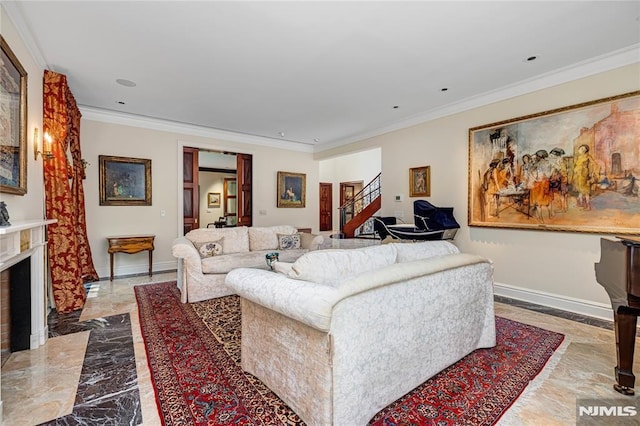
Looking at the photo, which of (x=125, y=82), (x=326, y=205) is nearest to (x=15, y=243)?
(x=125, y=82)

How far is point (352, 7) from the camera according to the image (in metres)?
2.38

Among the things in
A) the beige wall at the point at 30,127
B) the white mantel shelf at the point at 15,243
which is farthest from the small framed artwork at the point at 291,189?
the white mantel shelf at the point at 15,243

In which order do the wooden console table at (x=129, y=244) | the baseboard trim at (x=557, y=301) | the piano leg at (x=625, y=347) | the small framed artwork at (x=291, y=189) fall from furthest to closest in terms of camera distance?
the small framed artwork at (x=291, y=189) < the wooden console table at (x=129, y=244) < the baseboard trim at (x=557, y=301) < the piano leg at (x=625, y=347)

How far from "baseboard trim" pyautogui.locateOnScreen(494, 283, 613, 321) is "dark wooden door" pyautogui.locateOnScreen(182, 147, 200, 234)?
5597 mm

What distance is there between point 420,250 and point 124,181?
211 inches

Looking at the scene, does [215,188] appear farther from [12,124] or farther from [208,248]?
[12,124]

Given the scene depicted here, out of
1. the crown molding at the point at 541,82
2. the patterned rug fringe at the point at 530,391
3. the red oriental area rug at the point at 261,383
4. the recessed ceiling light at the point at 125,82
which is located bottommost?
the patterned rug fringe at the point at 530,391

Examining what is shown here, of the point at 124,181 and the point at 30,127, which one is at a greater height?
the point at 30,127

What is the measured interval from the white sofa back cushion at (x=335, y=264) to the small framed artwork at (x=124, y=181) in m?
4.89

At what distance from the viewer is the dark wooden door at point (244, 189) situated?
6758mm

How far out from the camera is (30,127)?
2809 mm

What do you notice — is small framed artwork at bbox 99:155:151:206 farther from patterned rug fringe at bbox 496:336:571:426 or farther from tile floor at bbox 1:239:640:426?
patterned rug fringe at bbox 496:336:571:426

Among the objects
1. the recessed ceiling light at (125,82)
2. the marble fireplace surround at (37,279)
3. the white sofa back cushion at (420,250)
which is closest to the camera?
the white sofa back cushion at (420,250)

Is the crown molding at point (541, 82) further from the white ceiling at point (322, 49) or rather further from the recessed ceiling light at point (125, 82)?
the recessed ceiling light at point (125, 82)
